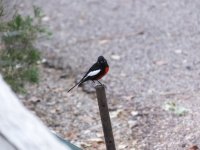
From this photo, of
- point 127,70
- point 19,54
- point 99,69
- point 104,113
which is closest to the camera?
point 104,113

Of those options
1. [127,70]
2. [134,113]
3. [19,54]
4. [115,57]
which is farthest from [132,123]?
[115,57]

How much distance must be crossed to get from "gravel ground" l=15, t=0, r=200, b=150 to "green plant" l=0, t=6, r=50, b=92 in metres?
0.65

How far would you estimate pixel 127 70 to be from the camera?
725 cm

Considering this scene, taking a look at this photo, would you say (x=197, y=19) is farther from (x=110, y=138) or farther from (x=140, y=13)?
(x=110, y=138)

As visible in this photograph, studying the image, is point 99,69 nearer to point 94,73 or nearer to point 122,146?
point 94,73

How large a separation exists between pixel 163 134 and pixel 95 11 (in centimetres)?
434

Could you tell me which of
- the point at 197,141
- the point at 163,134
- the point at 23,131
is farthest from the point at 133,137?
the point at 23,131

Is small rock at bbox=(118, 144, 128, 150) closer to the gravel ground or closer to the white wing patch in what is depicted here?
the gravel ground

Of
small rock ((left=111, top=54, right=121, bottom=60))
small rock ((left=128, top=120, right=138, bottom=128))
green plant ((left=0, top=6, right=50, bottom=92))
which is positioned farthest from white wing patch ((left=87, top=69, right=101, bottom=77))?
small rock ((left=111, top=54, right=121, bottom=60))

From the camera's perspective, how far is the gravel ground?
18.8 ft

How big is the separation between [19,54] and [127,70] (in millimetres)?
1814

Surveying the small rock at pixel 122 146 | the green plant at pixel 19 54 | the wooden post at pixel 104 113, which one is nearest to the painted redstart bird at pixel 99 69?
the wooden post at pixel 104 113

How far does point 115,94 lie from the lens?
6660 millimetres

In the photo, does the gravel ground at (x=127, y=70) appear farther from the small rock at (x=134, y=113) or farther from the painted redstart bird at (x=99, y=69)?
the painted redstart bird at (x=99, y=69)
